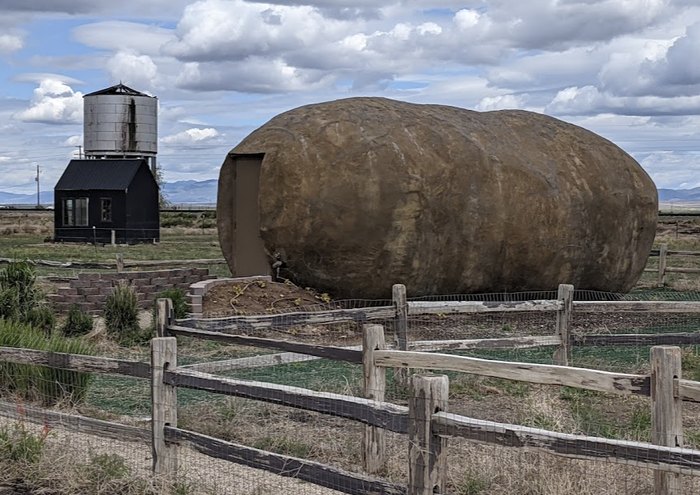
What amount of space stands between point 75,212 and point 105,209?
1.55m

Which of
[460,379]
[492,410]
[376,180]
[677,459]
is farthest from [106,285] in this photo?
[677,459]

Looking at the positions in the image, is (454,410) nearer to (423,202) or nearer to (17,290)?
(423,202)

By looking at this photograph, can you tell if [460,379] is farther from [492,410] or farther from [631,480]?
[631,480]

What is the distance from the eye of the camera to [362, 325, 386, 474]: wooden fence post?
23.9 feet

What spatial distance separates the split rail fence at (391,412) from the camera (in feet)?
15.8

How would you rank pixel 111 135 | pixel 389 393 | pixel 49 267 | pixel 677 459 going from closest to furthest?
pixel 677 459 → pixel 389 393 → pixel 49 267 → pixel 111 135

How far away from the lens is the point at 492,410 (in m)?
9.39

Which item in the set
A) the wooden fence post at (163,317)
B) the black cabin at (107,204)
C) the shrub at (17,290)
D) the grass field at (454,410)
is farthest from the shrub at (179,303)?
the black cabin at (107,204)

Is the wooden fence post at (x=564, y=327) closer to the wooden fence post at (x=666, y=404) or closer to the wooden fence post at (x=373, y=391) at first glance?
the wooden fence post at (x=373, y=391)

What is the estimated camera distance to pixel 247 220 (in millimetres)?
16500

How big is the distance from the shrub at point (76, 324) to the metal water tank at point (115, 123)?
37.6 meters

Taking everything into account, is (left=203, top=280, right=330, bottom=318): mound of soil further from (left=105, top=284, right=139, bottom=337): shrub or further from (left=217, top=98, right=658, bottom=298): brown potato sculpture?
(left=105, top=284, right=139, bottom=337): shrub

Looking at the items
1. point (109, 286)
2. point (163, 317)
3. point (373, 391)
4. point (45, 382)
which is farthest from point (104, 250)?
point (373, 391)

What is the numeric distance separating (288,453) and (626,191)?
1171 cm
